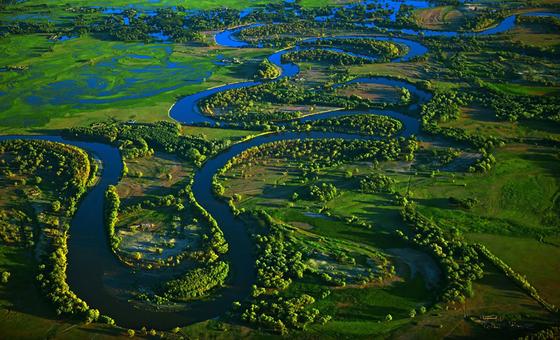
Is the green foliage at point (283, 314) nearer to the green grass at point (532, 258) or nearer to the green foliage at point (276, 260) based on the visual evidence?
the green foliage at point (276, 260)

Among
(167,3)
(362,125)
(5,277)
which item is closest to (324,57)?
(362,125)

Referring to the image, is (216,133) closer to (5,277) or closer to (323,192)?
(323,192)

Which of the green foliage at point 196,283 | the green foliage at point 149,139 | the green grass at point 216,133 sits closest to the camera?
the green foliage at point 196,283

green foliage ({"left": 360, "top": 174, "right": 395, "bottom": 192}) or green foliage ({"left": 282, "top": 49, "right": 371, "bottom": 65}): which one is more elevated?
green foliage ({"left": 282, "top": 49, "right": 371, "bottom": 65})

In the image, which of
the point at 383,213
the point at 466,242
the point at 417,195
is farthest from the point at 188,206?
the point at 466,242

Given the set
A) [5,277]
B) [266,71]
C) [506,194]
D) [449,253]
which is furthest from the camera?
[266,71]

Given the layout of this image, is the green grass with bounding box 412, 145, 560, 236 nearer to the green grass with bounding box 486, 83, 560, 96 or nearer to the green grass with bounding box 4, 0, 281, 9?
the green grass with bounding box 486, 83, 560, 96

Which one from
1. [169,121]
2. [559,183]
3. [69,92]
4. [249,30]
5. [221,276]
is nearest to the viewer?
[221,276]

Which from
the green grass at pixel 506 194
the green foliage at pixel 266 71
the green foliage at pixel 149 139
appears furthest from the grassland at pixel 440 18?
the green foliage at pixel 149 139

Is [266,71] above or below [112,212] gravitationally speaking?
above

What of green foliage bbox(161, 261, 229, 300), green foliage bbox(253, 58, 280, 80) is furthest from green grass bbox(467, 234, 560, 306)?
green foliage bbox(253, 58, 280, 80)

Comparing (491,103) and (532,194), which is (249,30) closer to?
(491,103)
